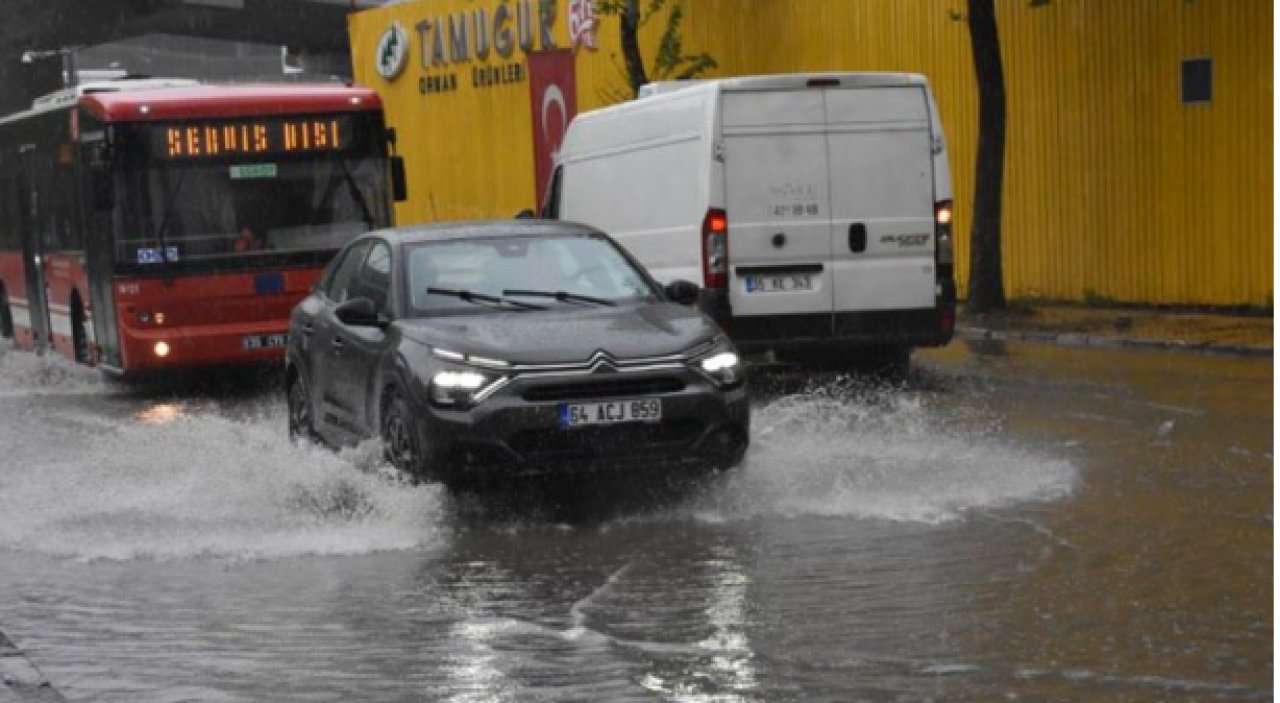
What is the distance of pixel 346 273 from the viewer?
13852 mm

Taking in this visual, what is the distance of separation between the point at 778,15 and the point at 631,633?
23.7 metres

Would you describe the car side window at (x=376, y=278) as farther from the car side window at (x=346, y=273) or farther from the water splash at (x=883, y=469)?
the water splash at (x=883, y=469)

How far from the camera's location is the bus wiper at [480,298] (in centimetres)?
1229

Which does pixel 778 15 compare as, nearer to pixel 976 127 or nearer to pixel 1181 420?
pixel 976 127

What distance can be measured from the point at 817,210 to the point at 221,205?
17.9 feet

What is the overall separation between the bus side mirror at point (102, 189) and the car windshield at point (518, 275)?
805 cm

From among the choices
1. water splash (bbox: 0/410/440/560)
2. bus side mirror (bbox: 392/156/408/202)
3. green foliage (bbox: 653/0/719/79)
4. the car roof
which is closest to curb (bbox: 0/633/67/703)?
water splash (bbox: 0/410/440/560)

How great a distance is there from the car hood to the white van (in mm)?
5690

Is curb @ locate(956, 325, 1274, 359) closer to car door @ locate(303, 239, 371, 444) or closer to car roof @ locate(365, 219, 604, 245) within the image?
car roof @ locate(365, 219, 604, 245)

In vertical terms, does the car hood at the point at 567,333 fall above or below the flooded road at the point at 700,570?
above

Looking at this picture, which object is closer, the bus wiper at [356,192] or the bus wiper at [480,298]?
the bus wiper at [480,298]

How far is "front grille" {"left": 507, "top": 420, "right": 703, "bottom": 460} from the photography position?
1106 centimetres

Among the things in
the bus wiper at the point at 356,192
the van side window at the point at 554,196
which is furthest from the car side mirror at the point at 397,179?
the van side window at the point at 554,196

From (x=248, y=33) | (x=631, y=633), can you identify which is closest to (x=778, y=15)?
(x=631, y=633)
